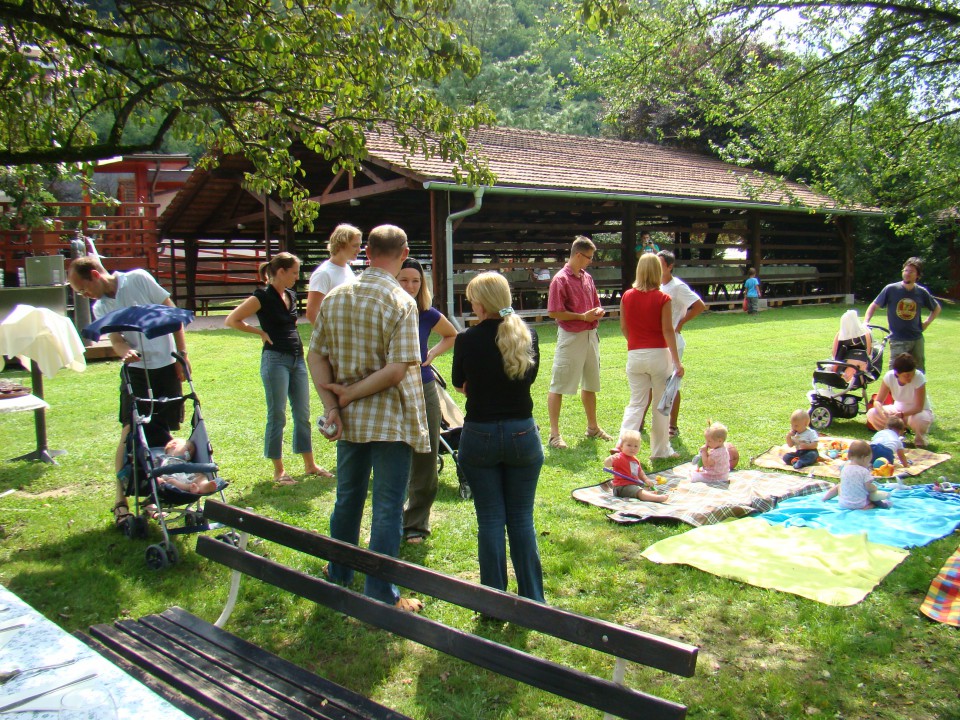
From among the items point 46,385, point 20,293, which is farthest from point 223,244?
point 46,385

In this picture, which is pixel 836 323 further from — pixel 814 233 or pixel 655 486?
pixel 655 486

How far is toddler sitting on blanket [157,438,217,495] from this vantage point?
483 cm

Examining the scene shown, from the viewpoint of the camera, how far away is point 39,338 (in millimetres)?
6246

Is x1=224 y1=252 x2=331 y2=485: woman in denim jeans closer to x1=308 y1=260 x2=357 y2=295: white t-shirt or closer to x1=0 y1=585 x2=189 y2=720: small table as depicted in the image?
x1=308 y1=260 x2=357 y2=295: white t-shirt

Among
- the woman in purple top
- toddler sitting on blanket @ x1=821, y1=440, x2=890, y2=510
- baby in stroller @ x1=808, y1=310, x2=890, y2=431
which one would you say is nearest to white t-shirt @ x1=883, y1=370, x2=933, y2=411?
baby in stroller @ x1=808, y1=310, x2=890, y2=431

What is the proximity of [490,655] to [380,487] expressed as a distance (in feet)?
5.01

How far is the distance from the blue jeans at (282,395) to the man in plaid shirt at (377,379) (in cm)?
215

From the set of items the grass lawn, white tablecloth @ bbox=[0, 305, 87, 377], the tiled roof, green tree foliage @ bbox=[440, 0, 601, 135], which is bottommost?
the grass lawn

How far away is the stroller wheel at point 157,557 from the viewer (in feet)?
14.7

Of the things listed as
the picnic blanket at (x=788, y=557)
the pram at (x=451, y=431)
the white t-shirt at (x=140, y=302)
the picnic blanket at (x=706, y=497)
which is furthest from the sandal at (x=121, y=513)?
the picnic blanket at (x=788, y=557)

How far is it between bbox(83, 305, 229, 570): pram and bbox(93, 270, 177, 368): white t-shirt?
0.19 meters

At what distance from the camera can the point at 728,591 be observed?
4.21 metres

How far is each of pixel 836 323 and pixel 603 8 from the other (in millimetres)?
15728

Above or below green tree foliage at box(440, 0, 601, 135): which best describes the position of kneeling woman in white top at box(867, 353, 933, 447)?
below
